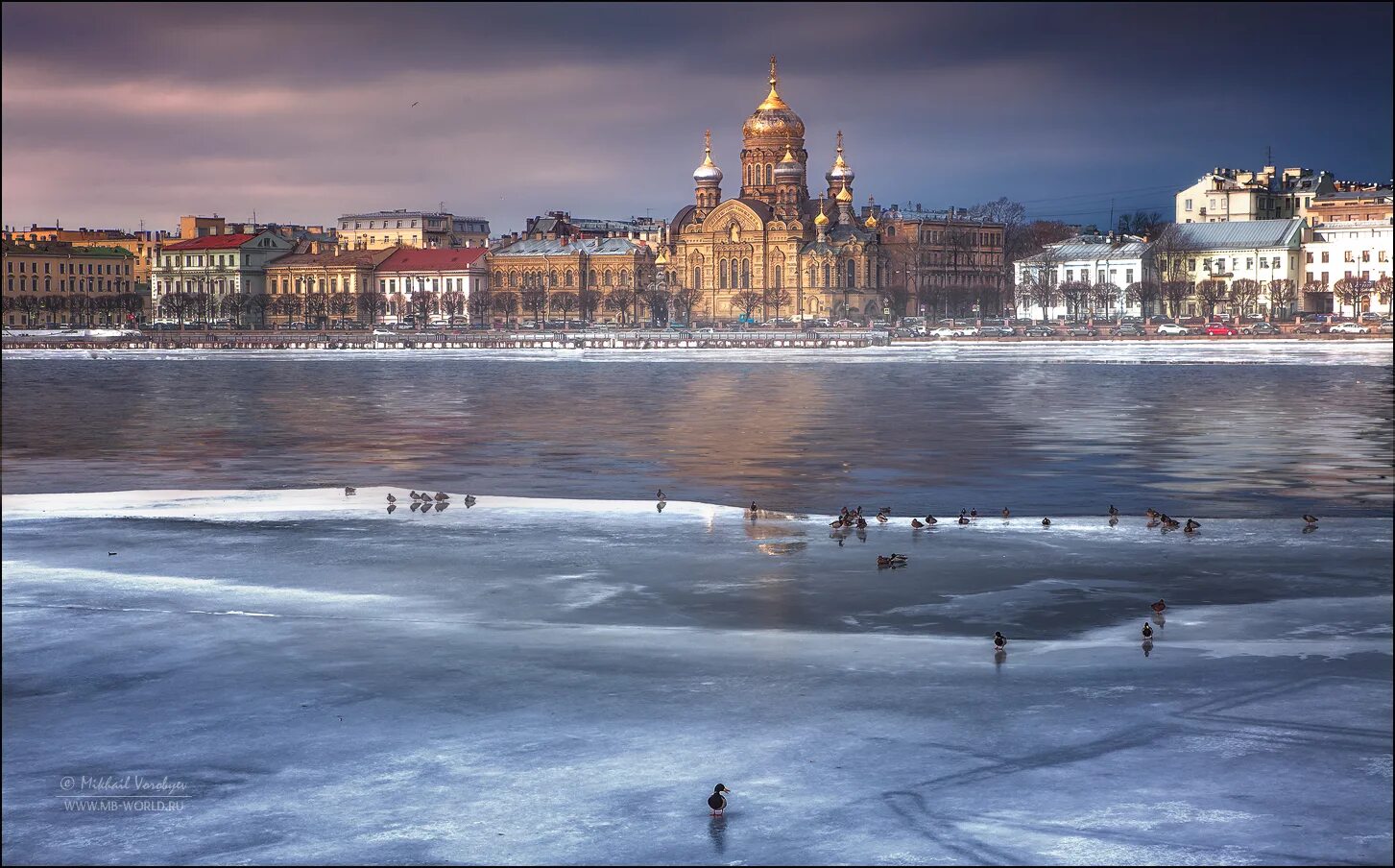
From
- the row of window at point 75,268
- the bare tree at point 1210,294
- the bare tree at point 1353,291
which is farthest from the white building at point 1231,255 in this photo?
the row of window at point 75,268

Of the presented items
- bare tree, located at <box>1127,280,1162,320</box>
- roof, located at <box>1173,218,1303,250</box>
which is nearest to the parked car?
bare tree, located at <box>1127,280,1162,320</box>

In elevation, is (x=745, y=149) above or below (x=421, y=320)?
above

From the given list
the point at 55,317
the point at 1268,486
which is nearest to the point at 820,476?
the point at 1268,486

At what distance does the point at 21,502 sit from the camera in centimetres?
1784

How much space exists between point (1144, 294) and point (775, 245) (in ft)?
68.2

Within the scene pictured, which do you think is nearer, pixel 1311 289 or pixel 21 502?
pixel 21 502

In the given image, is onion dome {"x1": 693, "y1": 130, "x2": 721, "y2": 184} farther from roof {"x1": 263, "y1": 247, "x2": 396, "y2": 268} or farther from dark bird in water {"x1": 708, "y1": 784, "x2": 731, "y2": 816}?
dark bird in water {"x1": 708, "y1": 784, "x2": 731, "y2": 816}

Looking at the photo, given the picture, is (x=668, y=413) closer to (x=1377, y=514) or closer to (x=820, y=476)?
(x=820, y=476)

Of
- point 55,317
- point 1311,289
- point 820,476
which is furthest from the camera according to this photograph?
point 55,317

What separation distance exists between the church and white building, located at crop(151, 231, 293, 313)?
103 feet

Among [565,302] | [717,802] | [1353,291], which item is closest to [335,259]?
[565,302]

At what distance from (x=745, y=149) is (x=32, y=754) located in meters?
89.9

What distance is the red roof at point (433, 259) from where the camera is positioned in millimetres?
106750

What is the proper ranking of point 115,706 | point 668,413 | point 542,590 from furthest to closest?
1. point 668,413
2. point 542,590
3. point 115,706
